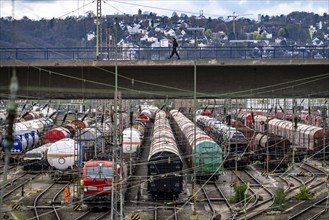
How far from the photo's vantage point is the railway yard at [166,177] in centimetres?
2530

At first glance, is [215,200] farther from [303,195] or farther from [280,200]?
[303,195]

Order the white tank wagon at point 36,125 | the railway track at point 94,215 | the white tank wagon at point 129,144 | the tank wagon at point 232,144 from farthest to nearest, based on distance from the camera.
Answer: the white tank wagon at point 36,125 < the tank wagon at point 232,144 < the white tank wagon at point 129,144 < the railway track at point 94,215

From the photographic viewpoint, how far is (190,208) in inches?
1045

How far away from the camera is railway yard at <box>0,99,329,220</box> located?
2530cm

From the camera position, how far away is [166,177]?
27.7 meters

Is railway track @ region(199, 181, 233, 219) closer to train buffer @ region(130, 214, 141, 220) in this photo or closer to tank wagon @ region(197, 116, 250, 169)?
train buffer @ region(130, 214, 141, 220)

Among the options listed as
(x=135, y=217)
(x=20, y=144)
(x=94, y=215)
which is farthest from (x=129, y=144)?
(x=135, y=217)

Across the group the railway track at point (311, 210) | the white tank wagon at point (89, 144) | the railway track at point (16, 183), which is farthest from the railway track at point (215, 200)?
the railway track at point (16, 183)

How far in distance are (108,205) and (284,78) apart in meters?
9.13

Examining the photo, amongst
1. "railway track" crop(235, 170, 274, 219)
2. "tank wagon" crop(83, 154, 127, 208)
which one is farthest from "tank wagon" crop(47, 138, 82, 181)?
"railway track" crop(235, 170, 274, 219)

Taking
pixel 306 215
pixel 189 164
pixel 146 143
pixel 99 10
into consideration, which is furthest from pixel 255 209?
pixel 146 143

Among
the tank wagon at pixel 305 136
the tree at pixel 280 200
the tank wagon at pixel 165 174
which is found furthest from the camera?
the tank wagon at pixel 305 136

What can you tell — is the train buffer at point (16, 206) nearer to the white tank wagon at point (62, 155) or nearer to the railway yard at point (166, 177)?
the railway yard at point (166, 177)

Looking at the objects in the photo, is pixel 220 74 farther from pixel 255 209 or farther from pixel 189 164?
pixel 189 164
